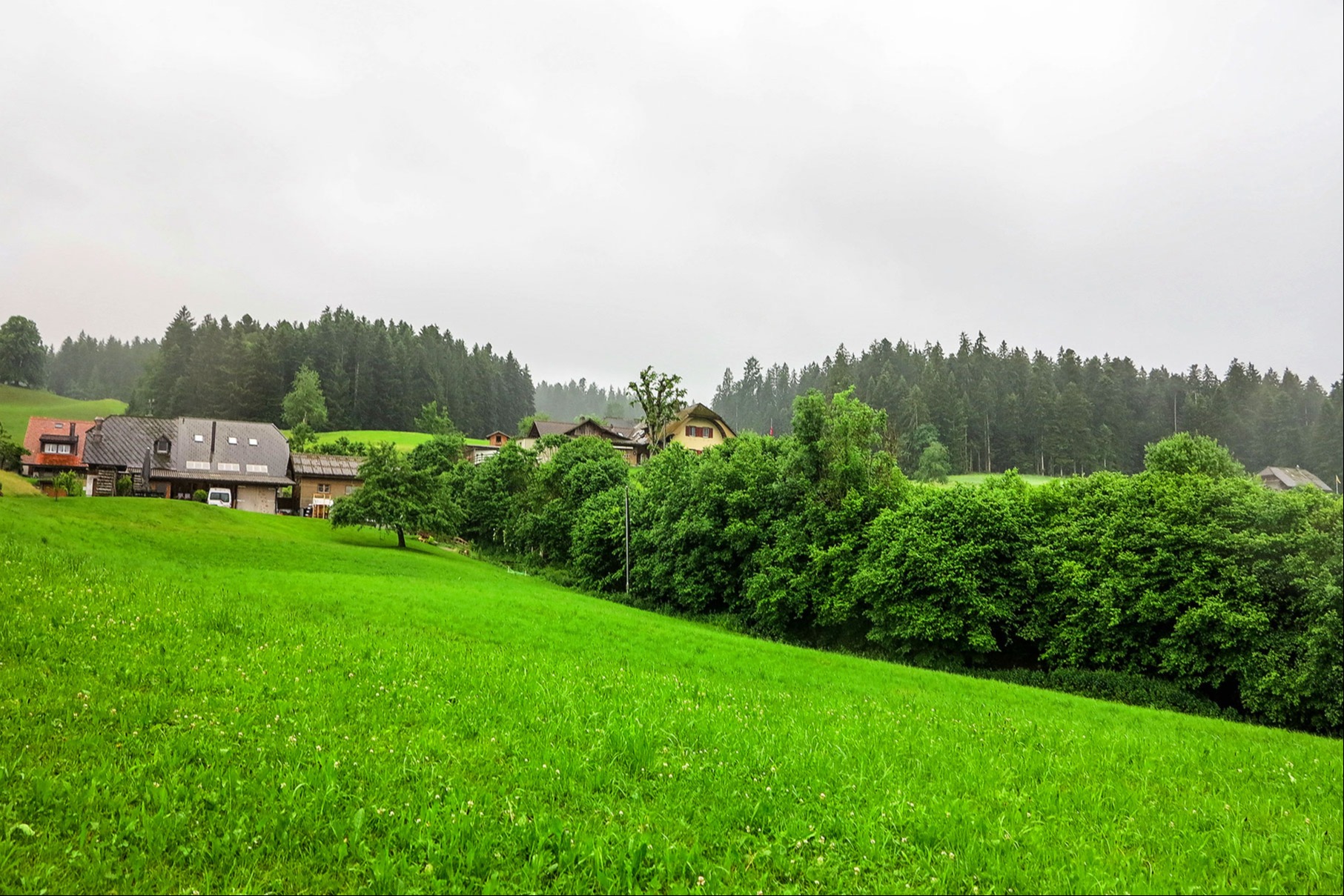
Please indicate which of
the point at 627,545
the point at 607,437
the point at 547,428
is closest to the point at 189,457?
the point at 627,545

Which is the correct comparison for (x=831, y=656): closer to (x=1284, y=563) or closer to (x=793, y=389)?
(x=1284, y=563)

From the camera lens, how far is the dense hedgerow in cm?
2269

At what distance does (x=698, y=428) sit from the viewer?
8394 centimetres

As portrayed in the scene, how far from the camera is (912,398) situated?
56844mm

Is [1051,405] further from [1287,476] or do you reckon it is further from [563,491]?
[563,491]

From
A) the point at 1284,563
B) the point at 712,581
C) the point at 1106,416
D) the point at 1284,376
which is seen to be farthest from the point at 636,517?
the point at 1284,376

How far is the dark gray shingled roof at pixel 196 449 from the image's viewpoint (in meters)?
60.0

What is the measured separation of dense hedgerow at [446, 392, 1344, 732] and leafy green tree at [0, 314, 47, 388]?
27473 millimetres

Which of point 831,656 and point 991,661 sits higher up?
point 831,656

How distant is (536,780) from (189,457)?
2980 inches

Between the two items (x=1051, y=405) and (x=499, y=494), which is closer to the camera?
(x=1051, y=405)

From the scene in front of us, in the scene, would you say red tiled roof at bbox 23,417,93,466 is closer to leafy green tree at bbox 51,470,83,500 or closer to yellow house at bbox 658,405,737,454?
leafy green tree at bbox 51,470,83,500

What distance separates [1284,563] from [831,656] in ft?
53.7

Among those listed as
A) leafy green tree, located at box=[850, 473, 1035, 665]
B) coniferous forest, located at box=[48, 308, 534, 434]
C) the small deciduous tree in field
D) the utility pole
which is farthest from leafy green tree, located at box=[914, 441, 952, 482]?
coniferous forest, located at box=[48, 308, 534, 434]
